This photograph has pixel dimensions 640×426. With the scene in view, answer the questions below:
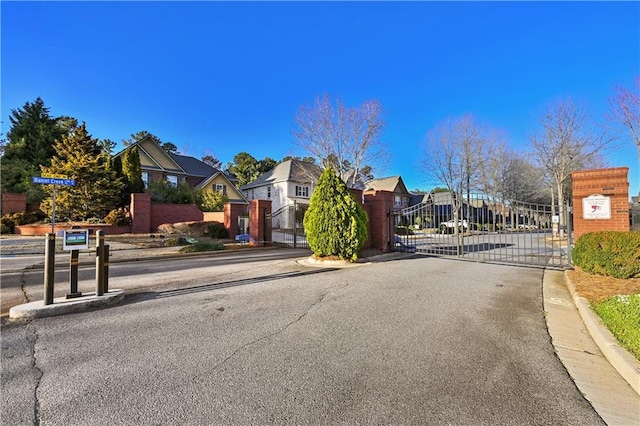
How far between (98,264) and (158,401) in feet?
13.2

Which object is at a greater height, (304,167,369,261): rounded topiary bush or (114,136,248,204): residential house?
(114,136,248,204): residential house

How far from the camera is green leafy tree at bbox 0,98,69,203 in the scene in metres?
23.5

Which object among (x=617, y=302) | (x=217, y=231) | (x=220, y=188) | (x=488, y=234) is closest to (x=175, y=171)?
(x=220, y=188)

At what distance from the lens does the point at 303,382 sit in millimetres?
3061

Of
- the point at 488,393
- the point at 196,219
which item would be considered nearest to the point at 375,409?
the point at 488,393

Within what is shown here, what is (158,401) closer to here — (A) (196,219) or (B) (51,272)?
(B) (51,272)

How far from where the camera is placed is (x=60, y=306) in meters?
5.14

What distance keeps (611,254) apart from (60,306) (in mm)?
10845

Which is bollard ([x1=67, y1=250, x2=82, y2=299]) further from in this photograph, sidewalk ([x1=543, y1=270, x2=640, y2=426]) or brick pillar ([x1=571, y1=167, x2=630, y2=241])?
brick pillar ([x1=571, y1=167, x2=630, y2=241])

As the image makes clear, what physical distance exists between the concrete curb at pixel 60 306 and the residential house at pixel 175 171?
25738mm

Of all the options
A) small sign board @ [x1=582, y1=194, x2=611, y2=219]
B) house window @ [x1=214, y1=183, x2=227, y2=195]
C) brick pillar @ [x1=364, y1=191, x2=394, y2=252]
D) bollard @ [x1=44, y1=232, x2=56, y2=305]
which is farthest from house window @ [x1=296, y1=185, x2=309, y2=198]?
bollard @ [x1=44, y1=232, x2=56, y2=305]

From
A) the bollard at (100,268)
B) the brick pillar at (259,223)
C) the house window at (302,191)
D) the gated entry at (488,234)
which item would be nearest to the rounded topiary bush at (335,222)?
the gated entry at (488,234)

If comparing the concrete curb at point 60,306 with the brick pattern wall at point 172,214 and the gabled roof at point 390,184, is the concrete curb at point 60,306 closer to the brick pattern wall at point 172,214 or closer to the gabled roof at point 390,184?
the brick pattern wall at point 172,214

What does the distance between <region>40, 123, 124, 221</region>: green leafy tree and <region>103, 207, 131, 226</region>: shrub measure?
100 centimetres
